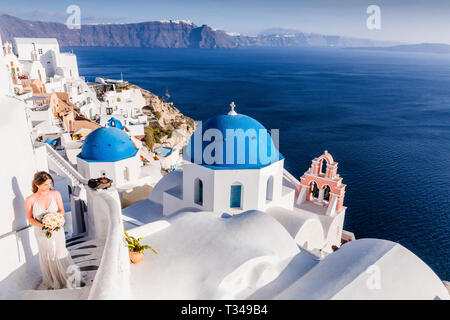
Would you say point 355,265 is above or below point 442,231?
above

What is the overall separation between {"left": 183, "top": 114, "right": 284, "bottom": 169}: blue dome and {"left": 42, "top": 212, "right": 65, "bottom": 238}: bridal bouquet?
8020 mm

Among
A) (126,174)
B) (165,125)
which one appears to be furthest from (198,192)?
(165,125)

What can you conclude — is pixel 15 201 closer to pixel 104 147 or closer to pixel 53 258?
pixel 53 258

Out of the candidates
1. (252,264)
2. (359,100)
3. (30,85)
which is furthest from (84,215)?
(359,100)

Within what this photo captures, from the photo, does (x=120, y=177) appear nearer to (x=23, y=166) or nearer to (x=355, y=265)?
(x=23, y=166)

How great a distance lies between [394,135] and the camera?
5897 cm

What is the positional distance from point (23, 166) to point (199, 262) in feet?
14.1

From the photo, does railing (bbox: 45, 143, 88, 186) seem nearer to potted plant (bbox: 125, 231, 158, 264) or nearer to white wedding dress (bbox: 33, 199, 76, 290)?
potted plant (bbox: 125, 231, 158, 264)

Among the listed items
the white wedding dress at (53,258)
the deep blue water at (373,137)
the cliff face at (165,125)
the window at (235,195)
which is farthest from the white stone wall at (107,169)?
the cliff face at (165,125)

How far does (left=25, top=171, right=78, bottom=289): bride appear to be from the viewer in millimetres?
5738

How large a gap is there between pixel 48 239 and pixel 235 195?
29.0 feet

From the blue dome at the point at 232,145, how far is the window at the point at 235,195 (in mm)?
976

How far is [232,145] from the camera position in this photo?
13.4m

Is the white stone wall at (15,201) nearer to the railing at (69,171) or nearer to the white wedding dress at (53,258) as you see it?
the white wedding dress at (53,258)
